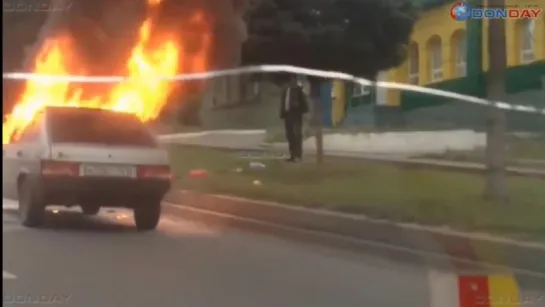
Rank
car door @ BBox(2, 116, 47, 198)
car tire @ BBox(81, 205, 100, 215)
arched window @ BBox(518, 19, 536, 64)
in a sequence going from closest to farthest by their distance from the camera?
car door @ BBox(2, 116, 47, 198), car tire @ BBox(81, 205, 100, 215), arched window @ BBox(518, 19, 536, 64)

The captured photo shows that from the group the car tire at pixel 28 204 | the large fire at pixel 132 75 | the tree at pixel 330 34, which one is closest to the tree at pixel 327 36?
the tree at pixel 330 34

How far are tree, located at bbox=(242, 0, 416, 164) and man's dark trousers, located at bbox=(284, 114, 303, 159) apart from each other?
0.07 meters

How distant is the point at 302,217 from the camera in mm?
3676

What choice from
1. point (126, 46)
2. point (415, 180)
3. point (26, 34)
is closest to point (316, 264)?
point (415, 180)

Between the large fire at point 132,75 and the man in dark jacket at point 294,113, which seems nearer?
the large fire at point 132,75

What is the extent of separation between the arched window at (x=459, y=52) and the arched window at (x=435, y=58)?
0.05 m

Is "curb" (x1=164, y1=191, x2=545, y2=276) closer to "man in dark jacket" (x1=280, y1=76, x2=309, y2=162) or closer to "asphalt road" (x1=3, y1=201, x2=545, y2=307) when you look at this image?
"asphalt road" (x1=3, y1=201, x2=545, y2=307)

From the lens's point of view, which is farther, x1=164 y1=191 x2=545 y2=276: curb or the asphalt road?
x1=164 y1=191 x2=545 y2=276: curb

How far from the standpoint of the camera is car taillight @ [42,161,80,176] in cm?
342

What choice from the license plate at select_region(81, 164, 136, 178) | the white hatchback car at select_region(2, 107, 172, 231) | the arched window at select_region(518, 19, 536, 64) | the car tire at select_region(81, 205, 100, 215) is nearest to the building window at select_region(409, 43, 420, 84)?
the arched window at select_region(518, 19, 536, 64)

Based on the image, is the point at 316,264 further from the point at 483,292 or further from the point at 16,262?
the point at 16,262

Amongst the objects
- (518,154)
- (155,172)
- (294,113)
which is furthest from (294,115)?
(518,154)

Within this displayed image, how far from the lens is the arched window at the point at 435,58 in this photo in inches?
146

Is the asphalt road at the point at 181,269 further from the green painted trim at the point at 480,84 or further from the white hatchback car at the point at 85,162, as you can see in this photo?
the green painted trim at the point at 480,84
